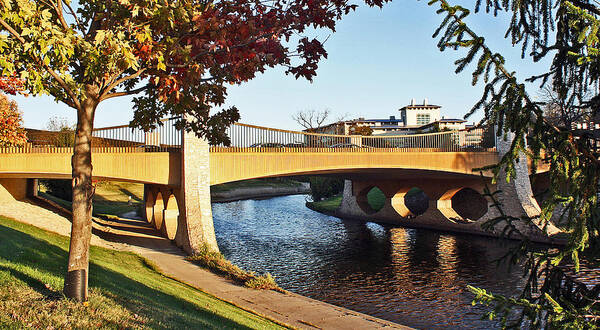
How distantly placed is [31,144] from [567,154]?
20.8 meters

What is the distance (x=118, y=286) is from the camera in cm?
1027

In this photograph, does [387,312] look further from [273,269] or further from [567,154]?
[567,154]

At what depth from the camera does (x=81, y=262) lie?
7.54m

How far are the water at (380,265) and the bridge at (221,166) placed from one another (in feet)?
11.5

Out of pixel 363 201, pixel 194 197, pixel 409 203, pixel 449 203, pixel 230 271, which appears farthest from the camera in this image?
pixel 409 203

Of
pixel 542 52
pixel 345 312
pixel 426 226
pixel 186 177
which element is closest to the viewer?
pixel 542 52

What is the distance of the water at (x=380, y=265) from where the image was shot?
16406mm

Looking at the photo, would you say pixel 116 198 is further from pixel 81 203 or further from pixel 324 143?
pixel 81 203

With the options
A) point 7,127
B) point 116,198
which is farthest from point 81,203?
point 116,198

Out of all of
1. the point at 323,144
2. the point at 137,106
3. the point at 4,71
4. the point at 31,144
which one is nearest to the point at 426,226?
the point at 323,144

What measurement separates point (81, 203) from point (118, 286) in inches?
143

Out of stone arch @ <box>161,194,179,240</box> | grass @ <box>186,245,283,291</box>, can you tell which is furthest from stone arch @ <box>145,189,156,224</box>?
grass @ <box>186,245,283,291</box>

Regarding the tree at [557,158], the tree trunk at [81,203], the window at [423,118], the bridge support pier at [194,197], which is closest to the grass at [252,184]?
the window at [423,118]

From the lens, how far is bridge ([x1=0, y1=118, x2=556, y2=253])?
2022 centimetres
